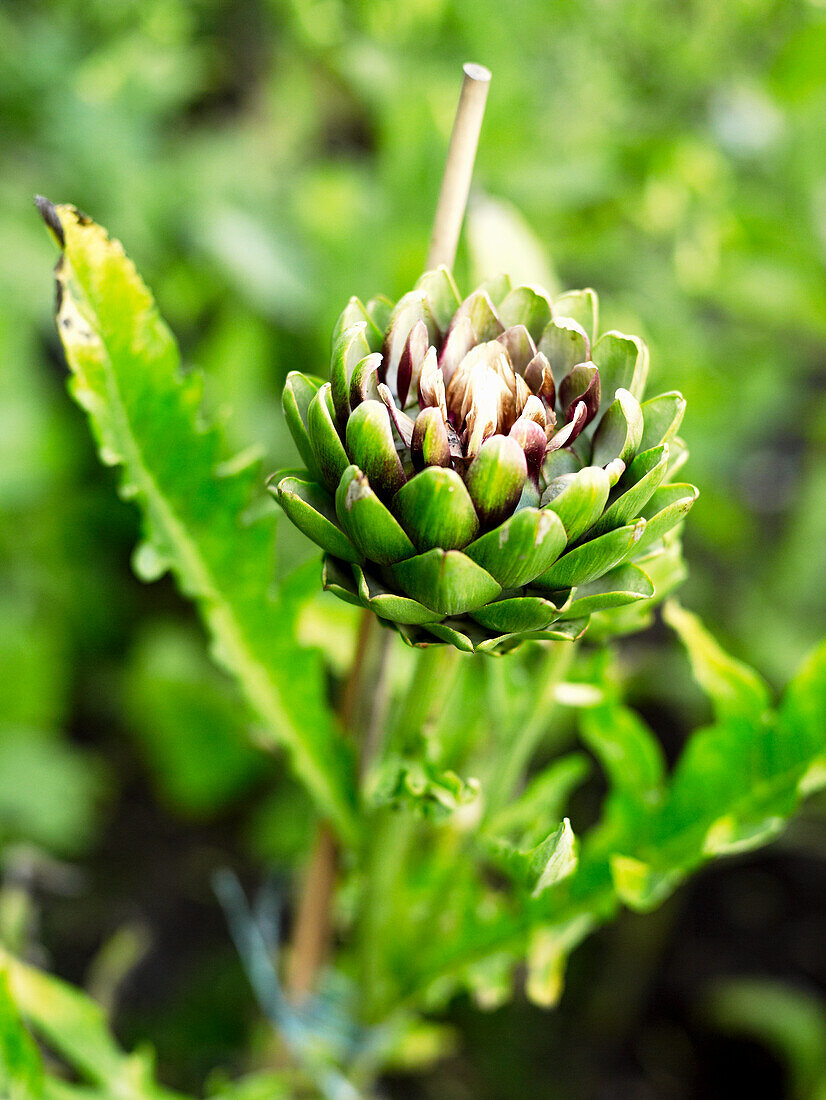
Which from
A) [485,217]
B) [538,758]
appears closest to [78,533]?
[538,758]

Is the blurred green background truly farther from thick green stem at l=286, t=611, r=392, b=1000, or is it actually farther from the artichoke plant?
the artichoke plant

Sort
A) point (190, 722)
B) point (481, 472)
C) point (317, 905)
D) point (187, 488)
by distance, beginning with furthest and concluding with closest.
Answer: point (190, 722), point (317, 905), point (187, 488), point (481, 472)

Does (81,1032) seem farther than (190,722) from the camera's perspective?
No

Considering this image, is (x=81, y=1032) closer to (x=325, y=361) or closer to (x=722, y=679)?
(x=722, y=679)

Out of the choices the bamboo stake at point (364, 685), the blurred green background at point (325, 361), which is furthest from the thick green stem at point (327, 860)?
the blurred green background at point (325, 361)

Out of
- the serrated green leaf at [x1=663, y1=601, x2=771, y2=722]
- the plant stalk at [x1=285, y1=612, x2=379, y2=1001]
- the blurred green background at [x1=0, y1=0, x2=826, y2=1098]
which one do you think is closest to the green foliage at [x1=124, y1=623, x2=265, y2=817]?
the blurred green background at [x1=0, y1=0, x2=826, y2=1098]

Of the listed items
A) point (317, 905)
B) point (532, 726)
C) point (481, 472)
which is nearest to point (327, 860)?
point (317, 905)
